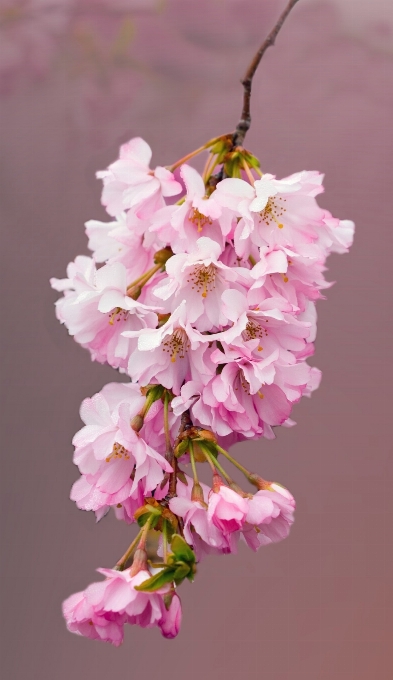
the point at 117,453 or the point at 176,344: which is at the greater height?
the point at 176,344

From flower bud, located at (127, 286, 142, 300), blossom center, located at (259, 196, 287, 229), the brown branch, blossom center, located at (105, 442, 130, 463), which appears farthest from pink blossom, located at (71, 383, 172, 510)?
the brown branch

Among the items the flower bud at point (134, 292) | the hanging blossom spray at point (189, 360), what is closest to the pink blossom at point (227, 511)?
the hanging blossom spray at point (189, 360)

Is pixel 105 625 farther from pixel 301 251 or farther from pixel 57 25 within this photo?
pixel 57 25

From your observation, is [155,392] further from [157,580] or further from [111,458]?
[157,580]

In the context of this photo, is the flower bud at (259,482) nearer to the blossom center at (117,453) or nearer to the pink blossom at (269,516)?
the pink blossom at (269,516)

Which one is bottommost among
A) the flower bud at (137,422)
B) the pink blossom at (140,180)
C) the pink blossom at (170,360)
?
the flower bud at (137,422)

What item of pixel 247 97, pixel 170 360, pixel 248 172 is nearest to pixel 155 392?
pixel 170 360

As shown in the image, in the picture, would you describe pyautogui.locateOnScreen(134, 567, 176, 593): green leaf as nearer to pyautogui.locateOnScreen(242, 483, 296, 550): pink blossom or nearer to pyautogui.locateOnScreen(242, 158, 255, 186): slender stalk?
pyautogui.locateOnScreen(242, 483, 296, 550): pink blossom
